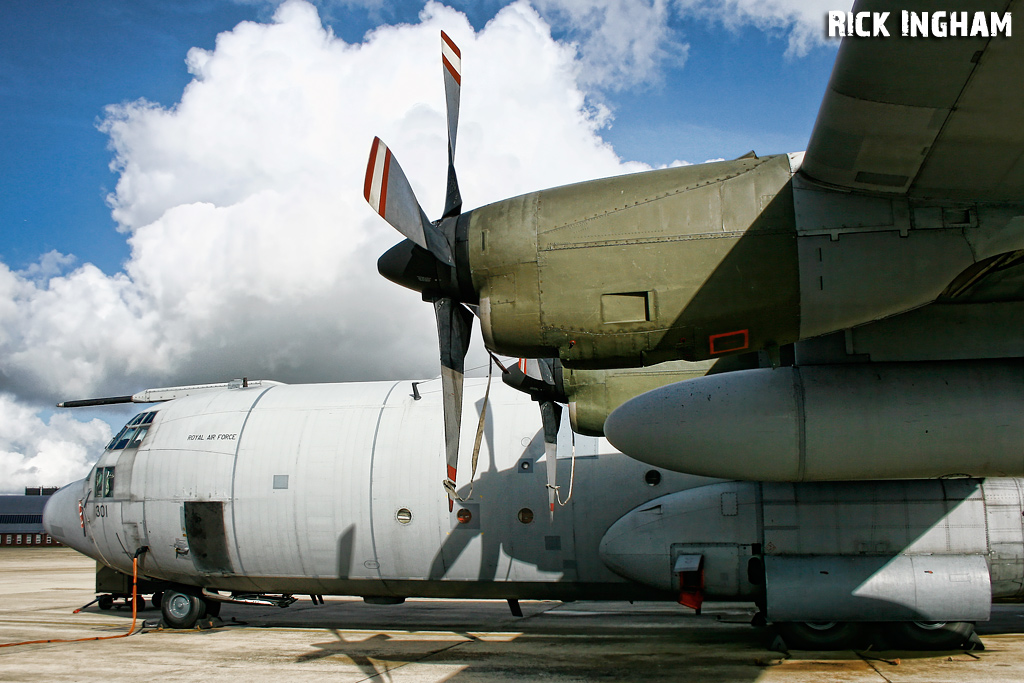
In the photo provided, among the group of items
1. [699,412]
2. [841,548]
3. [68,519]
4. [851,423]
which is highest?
[699,412]

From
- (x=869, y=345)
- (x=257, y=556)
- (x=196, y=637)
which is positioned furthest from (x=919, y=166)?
(x=196, y=637)

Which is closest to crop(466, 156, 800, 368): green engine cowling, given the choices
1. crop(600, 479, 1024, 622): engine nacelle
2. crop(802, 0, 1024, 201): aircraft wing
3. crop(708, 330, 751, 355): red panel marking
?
crop(708, 330, 751, 355): red panel marking

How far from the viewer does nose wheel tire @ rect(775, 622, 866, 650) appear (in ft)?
32.8

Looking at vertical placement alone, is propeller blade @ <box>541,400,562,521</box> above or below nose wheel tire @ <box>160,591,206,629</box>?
above

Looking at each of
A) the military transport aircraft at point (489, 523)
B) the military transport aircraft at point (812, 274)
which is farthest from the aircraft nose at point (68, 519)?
the military transport aircraft at point (812, 274)

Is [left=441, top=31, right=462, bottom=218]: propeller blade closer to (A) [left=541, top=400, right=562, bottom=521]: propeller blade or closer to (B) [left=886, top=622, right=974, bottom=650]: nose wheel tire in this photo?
(A) [left=541, top=400, right=562, bottom=521]: propeller blade

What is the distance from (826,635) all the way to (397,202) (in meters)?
8.34

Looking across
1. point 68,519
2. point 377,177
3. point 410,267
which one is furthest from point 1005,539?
point 68,519

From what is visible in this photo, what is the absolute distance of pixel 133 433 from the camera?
14.2 metres

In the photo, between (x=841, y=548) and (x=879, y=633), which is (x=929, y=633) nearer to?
(x=879, y=633)

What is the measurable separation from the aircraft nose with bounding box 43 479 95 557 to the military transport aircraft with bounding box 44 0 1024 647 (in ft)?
2.68

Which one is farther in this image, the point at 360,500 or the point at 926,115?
the point at 360,500

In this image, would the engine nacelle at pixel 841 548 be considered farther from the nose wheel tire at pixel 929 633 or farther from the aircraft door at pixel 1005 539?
the nose wheel tire at pixel 929 633

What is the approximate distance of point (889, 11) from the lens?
4074 millimetres
